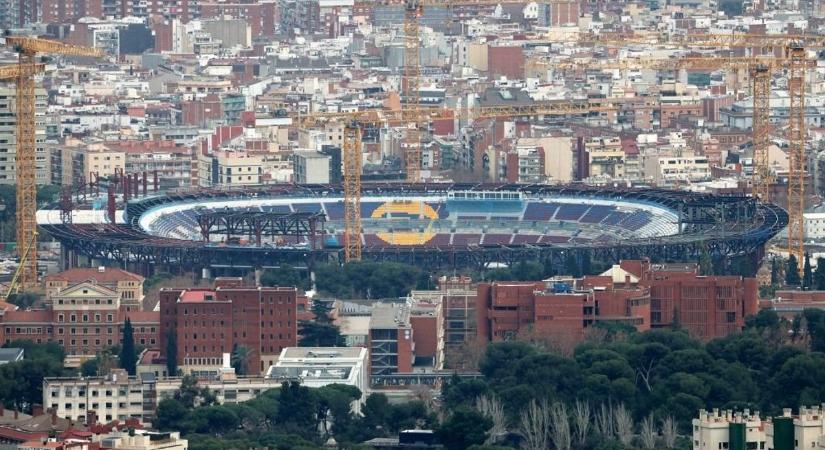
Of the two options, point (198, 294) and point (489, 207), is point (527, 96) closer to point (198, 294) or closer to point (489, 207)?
point (489, 207)

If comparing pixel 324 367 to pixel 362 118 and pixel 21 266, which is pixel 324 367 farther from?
pixel 362 118

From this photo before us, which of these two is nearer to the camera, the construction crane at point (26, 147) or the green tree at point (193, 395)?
the green tree at point (193, 395)

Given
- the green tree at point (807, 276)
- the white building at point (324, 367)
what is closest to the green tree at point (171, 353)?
the white building at point (324, 367)

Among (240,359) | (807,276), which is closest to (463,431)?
(240,359)

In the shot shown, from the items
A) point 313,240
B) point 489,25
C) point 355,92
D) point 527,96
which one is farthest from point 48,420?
point 489,25

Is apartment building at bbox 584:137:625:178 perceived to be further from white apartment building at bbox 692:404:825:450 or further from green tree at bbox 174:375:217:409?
white apartment building at bbox 692:404:825:450

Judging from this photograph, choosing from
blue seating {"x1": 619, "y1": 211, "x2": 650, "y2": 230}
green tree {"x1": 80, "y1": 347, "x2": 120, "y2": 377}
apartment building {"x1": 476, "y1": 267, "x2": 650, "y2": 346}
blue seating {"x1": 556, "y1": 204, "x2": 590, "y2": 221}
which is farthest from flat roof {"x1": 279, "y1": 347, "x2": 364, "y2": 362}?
blue seating {"x1": 556, "y1": 204, "x2": 590, "y2": 221}

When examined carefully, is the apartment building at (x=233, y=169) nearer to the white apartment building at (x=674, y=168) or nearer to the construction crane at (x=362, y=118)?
the construction crane at (x=362, y=118)
